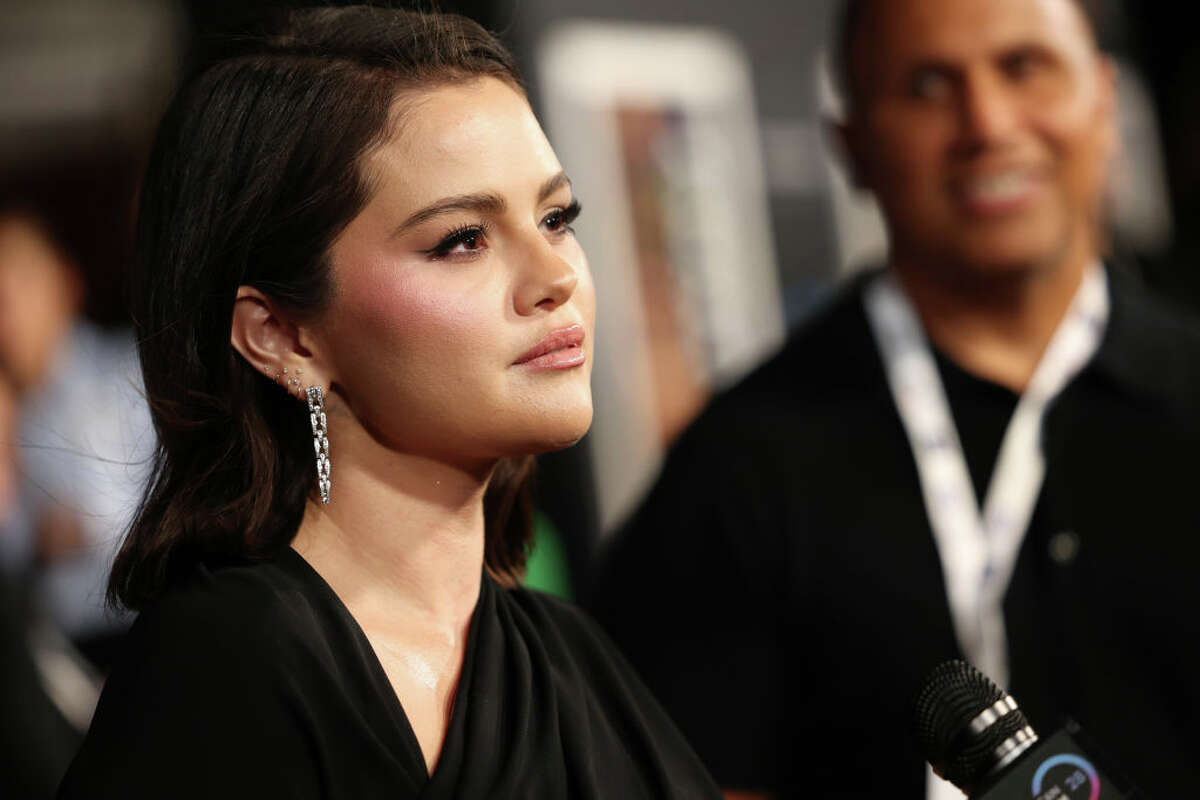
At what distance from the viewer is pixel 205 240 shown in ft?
4.56

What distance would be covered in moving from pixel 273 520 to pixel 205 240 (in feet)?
0.85

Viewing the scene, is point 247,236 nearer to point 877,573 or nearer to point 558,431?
point 558,431

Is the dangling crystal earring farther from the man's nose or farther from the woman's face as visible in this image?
the man's nose

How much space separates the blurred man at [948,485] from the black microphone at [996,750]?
0.71m

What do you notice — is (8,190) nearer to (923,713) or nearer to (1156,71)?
(923,713)

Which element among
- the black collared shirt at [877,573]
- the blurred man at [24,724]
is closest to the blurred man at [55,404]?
the blurred man at [24,724]

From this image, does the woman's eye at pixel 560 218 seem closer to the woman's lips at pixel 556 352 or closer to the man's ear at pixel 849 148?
the woman's lips at pixel 556 352

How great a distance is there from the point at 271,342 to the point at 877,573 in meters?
1.00

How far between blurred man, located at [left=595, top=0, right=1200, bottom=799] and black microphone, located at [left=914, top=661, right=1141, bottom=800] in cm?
71

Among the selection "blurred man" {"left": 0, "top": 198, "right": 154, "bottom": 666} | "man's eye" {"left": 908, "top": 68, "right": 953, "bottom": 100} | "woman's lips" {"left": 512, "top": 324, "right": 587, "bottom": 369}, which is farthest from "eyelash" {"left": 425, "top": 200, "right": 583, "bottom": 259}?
"blurred man" {"left": 0, "top": 198, "right": 154, "bottom": 666}

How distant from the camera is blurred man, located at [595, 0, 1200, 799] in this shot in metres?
2.07

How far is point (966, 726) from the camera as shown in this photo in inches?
51.6

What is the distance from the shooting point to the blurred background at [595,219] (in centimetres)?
396

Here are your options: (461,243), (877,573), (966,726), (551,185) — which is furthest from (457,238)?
(877,573)
